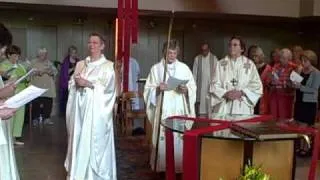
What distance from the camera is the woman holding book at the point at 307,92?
6.65m

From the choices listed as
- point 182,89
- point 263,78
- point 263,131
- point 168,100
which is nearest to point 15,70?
point 168,100

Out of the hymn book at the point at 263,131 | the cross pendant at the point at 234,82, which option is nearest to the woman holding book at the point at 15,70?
the cross pendant at the point at 234,82

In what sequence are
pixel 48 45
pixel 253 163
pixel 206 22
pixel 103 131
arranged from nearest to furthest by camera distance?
pixel 253 163 < pixel 103 131 < pixel 48 45 < pixel 206 22

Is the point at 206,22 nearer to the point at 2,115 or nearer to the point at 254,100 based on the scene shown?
the point at 254,100

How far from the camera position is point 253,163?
379cm

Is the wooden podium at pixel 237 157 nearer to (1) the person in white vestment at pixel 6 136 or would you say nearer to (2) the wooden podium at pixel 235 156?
(2) the wooden podium at pixel 235 156

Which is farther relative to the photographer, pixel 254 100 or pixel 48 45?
pixel 48 45

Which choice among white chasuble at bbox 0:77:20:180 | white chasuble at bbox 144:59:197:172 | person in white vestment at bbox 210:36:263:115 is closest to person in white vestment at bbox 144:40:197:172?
white chasuble at bbox 144:59:197:172

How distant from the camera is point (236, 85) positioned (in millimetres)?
5465

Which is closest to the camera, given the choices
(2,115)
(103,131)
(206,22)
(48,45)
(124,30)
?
(2,115)

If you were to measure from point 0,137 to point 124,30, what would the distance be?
2871 millimetres

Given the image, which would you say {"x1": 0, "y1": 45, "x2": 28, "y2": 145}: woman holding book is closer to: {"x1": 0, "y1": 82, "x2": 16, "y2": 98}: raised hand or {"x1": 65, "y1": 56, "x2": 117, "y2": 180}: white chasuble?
{"x1": 65, "y1": 56, "x2": 117, "y2": 180}: white chasuble

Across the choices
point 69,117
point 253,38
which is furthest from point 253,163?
point 253,38

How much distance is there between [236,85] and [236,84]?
11mm
